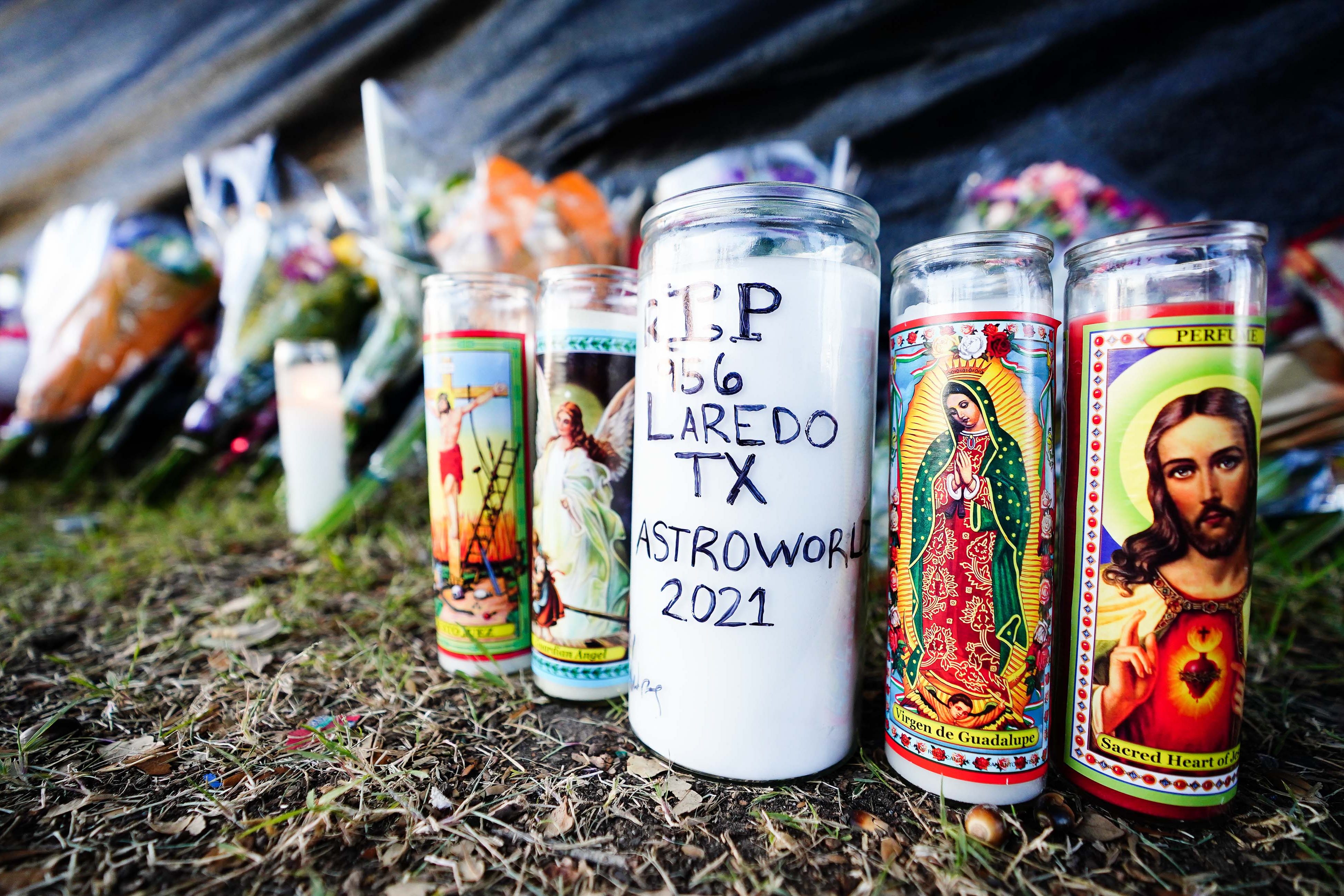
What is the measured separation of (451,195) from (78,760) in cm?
138

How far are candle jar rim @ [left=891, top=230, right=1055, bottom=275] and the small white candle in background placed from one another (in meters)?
1.61

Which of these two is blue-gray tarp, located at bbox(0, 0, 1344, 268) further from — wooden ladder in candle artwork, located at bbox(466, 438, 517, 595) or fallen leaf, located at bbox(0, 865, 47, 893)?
fallen leaf, located at bbox(0, 865, 47, 893)

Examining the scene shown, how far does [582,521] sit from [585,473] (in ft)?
0.24

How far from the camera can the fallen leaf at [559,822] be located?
2.35 ft

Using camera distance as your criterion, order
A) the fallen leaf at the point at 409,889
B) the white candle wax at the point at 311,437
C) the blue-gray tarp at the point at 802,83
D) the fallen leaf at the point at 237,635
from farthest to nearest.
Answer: the white candle wax at the point at 311,437 < the blue-gray tarp at the point at 802,83 < the fallen leaf at the point at 237,635 < the fallen leaf at the point at 409,889

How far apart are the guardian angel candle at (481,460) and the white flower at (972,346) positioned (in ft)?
2.06

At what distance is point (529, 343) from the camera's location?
41.1 inches

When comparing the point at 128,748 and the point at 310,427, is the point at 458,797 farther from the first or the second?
the point at 310,427

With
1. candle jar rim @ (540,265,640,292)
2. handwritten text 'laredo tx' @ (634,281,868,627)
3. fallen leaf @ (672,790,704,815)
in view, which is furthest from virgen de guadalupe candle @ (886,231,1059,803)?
candle jar rim @ (540,265,640,292)

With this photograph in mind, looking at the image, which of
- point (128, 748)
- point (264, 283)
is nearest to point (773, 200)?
point (128, 748)

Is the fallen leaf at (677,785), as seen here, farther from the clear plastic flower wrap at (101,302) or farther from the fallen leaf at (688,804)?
the clear plastic flower wrap at (101,302)

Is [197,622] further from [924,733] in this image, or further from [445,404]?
[924,733]

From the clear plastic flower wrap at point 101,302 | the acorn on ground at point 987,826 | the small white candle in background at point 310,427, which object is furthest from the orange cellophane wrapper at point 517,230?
the clear plastic flower wrap at point 101,302

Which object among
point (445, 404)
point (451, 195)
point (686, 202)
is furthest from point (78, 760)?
point (451, 195)
